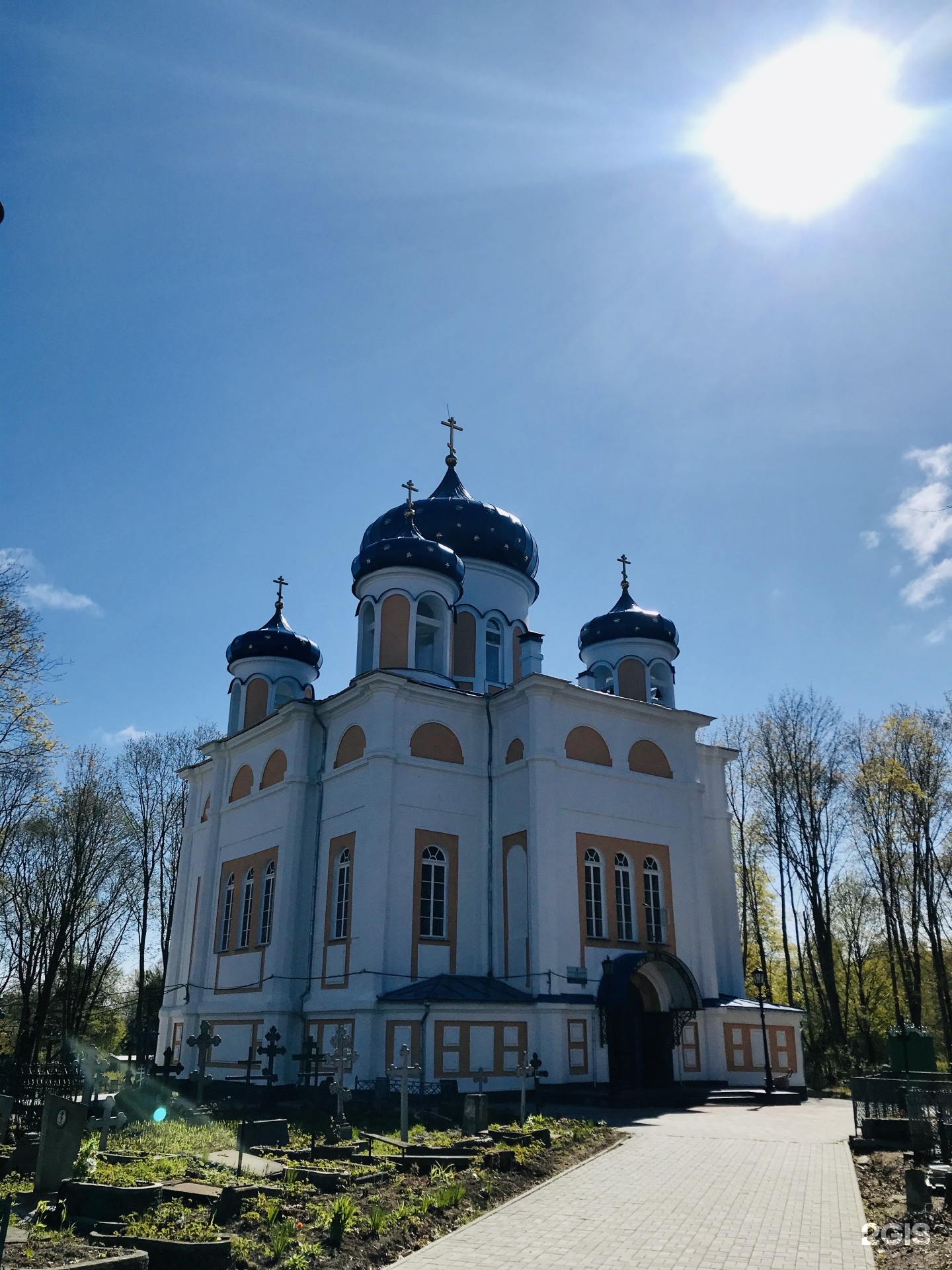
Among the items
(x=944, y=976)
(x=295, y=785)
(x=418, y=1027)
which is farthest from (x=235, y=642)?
(x=944, y=976)

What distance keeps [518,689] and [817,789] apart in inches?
501

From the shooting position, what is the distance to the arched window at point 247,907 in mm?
23516

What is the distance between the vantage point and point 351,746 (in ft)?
71.5

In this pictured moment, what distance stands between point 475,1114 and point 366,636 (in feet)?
43.5

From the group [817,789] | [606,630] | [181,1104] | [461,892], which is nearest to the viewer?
[181,1104]

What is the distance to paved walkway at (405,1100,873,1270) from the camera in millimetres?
6945

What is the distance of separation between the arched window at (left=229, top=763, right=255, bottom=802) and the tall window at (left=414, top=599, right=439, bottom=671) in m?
5.29

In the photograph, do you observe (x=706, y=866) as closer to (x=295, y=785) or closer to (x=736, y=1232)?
(x=295, y=785)

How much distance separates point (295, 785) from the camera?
22547mm

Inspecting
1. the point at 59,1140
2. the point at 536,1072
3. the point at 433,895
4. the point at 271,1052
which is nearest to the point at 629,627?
the point at 433,895

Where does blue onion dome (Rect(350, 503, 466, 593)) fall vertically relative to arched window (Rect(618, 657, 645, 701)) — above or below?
above

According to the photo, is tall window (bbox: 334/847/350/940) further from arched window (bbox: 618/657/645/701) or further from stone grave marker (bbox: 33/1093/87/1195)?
stone grave marker (bbox: 33/1093/87/1195)

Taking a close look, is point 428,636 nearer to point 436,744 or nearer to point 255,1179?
point 436,744

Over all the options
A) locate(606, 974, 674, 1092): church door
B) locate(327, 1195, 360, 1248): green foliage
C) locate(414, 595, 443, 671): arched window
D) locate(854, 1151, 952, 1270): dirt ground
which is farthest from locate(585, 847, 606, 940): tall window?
locate(327, 1195, 360, 1248): green foliage
